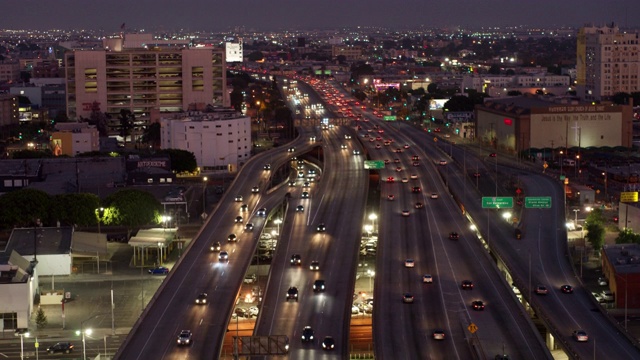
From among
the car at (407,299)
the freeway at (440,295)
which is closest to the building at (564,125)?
the freeway at (440,295)

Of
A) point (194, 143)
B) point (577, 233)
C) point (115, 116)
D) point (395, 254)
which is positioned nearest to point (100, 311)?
point (395, 254)

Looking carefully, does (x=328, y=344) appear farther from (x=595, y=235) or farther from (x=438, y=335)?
(x=595, y=235)

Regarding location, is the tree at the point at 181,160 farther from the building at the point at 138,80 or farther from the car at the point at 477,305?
the car at the point at 477,305

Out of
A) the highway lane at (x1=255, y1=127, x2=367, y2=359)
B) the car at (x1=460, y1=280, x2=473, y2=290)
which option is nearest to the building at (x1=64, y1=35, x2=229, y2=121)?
the highway lane at (x1=255, y1=127, x2=367, y2=359)

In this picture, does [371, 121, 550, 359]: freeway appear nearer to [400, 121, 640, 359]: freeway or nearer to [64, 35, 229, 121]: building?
[400, 121, 640, 359]: freeway

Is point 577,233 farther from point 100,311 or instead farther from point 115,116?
point 115,116

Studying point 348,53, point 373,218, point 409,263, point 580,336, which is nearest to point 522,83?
point 373,218
